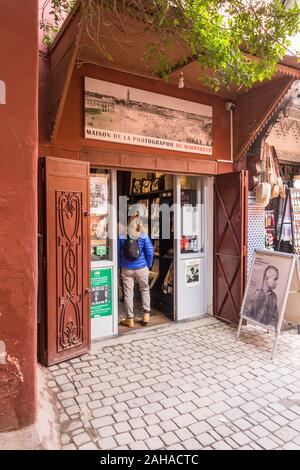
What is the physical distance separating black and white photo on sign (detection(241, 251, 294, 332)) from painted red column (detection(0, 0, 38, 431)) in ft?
10.8

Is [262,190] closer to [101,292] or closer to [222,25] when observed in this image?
[222,25]

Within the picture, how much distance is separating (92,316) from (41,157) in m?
2.41

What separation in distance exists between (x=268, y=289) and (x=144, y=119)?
126 inches

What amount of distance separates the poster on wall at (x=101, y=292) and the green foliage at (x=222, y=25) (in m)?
3.17

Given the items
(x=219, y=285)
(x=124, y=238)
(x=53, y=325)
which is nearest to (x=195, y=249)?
(x=219, y=285)

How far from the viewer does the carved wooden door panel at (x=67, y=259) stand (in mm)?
4035

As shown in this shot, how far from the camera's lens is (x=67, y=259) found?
4.20m

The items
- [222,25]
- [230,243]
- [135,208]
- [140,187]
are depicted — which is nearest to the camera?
[222,25]

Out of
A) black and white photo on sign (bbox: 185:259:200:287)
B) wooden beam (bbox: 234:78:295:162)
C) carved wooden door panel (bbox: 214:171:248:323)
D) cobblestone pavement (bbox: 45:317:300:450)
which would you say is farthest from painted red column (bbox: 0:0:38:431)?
wooden beam (bbox: 234:78:295:162)

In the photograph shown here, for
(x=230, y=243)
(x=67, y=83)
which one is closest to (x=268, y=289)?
(x=230, y=243)

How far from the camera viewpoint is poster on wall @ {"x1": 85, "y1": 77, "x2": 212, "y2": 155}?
456cm

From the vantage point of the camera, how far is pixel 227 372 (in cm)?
394
